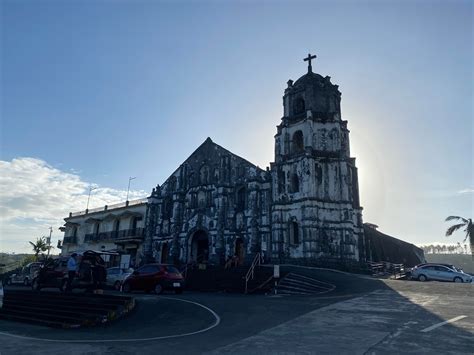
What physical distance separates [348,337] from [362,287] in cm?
1149

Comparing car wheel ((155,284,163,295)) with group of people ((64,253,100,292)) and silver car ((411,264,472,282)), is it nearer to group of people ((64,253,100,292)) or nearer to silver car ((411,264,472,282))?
group of people ((64,253,100,292))

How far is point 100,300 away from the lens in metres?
12.3

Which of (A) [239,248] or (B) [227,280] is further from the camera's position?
(A) [239,248]

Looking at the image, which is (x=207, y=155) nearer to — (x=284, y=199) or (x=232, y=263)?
(x=284, y=199)

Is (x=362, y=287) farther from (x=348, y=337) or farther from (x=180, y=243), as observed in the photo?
(x=180, y=243)

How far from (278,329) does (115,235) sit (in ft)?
112

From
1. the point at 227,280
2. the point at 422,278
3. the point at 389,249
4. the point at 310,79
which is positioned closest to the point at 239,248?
the point at 227,280

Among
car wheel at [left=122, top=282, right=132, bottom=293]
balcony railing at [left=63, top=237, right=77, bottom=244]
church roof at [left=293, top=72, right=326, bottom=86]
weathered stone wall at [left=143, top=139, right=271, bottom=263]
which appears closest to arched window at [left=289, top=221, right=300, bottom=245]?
weathered stone wall at [left=143, top=139, right=271, bottom=263]

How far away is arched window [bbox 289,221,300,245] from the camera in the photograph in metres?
27.2

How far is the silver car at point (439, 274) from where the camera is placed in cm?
2205

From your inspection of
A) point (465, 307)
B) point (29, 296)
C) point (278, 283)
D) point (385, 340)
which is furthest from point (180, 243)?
point (385, 340)

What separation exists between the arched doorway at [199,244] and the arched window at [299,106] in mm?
13669

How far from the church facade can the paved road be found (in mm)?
12599

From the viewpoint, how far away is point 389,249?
36938mm
